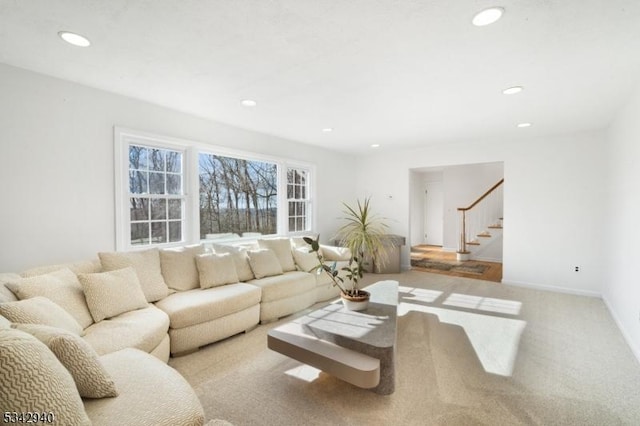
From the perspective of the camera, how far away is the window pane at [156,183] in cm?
350

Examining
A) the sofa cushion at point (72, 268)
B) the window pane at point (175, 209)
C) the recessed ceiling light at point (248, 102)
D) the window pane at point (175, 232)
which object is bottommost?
the sofa cushion at point (72, 268)

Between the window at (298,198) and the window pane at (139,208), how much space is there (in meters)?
2.36

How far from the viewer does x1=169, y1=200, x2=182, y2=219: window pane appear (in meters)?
3.70

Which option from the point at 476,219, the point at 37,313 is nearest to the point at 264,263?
the point at 37,313

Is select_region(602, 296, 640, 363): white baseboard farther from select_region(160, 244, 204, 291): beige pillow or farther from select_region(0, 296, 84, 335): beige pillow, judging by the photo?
select_region(0, 296, 84, 335): beige pillow

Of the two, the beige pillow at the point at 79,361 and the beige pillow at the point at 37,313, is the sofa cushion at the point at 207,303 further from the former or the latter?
the beige pillow at the point at 79,361

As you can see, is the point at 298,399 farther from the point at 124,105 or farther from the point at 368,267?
the point at 368,267

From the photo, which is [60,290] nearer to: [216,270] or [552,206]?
[216,270]

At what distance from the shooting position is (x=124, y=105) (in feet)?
10.3

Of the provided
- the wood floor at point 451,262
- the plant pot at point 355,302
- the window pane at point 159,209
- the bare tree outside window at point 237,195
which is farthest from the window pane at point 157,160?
the wood floor at point 451,262

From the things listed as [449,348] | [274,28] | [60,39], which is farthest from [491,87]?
[60,39]

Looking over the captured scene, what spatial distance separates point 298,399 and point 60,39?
10.2 ft

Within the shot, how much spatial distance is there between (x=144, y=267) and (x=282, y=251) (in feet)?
5.88

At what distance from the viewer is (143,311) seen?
8.09ft
